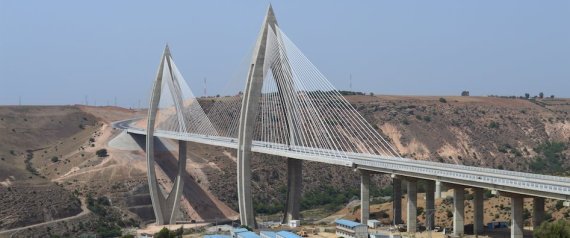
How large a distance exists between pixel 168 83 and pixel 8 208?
70.3 feet

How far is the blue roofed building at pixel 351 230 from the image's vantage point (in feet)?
165

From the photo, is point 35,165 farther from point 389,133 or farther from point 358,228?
point 358,228

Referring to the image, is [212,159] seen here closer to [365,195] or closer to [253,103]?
[253,103]

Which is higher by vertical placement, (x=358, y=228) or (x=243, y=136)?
(x=243, y=136)

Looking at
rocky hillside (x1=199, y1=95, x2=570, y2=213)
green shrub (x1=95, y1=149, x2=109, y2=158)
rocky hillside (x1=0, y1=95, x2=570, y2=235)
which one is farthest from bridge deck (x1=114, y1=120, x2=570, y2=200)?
green shrub (x1=95, y1=149, x2=109, y2=158)

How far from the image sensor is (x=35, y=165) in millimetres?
109375

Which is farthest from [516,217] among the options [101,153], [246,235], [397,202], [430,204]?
[101,153]

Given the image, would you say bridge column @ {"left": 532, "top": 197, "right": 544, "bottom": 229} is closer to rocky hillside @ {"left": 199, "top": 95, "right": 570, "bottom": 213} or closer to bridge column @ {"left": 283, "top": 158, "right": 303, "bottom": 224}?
bridge column @ {"left": 283, "top": 158, "right": 303, "bottom": 224}

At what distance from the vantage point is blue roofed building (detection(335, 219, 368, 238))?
50344 millimetres

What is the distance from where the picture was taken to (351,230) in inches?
2015

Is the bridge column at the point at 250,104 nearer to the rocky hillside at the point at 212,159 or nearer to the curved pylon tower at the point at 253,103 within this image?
the curved pylon tower at the point at 253,103

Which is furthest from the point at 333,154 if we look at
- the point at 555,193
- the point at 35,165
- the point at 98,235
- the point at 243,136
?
the point at 35,165

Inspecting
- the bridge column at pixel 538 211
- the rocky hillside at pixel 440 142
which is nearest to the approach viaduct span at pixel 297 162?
the bridge column at pixel 538 211

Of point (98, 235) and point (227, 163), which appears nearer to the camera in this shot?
point (98, 235)
